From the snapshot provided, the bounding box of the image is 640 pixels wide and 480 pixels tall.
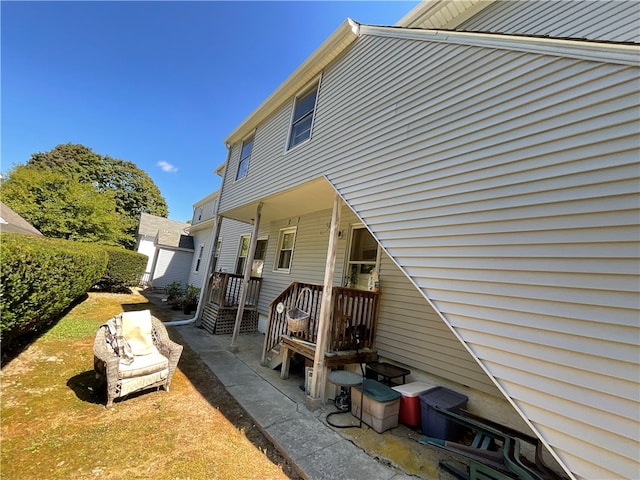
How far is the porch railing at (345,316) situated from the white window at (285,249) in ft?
9.03

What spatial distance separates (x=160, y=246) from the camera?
17.6 metres

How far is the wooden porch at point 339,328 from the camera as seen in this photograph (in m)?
4.42

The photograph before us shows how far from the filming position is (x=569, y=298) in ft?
6.21

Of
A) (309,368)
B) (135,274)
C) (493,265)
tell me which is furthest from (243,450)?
(135,274)

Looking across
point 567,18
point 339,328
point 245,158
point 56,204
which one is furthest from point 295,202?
point 56,204

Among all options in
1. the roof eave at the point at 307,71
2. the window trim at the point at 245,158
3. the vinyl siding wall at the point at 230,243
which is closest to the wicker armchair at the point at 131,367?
the window trim at the point at 245,158

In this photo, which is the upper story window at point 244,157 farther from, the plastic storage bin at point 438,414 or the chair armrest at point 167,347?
the plastic storage bin at point 438,414

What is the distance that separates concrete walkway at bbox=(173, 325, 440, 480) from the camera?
2707mm

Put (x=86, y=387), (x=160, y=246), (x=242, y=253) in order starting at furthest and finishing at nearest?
(x=160, y=246) → (x=242, y=253) → (x=86, y=387)

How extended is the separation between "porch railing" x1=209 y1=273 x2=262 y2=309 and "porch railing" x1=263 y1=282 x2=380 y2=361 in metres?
3.40

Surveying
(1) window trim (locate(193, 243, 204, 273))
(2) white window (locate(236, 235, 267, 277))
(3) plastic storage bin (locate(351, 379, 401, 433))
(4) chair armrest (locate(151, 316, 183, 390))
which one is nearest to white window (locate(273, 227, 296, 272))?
(2) white window (locate(236, 235, 267, 277))

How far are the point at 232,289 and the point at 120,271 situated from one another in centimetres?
803

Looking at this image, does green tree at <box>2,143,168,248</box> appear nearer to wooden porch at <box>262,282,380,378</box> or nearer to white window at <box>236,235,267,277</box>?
white window at <box>236,235,267,277</box>

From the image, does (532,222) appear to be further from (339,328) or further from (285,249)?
(285,249)
